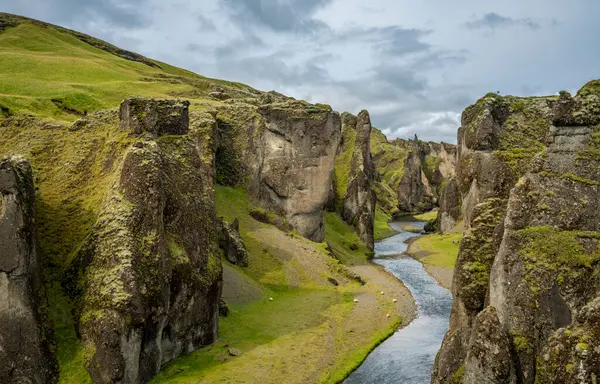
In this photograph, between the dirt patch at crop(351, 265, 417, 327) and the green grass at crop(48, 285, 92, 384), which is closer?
the green grass at crop(48, 285, 92, 384)

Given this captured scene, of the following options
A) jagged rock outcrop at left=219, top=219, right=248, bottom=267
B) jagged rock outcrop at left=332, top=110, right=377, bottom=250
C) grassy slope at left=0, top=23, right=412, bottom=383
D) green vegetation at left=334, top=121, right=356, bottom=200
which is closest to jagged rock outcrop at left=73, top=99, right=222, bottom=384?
grassy slope at left=0, top=23, right=412, bottom=383

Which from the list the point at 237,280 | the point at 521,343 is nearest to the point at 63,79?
the point at 237,280

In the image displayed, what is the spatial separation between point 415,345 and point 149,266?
2827 centimetres

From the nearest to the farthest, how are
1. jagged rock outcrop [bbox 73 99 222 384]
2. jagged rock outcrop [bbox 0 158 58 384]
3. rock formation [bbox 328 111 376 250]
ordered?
1. jagged rock outcrop [bbox 0 158 58 384]
2. jagged rock outcrop [bbox 73 99 222 384]
3. rock formation [bbox 328 111 376 250]

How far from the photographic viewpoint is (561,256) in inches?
791

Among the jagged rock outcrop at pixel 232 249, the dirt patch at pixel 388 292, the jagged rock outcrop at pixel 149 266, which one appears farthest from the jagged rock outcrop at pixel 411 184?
the jagged rock outcrop at pixel 149 266

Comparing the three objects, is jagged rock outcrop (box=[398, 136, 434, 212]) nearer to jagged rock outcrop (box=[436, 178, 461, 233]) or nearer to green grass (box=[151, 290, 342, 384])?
jagged rock outcrop (box=[436, 178, 461, 233])

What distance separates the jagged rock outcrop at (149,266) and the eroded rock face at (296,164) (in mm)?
41078

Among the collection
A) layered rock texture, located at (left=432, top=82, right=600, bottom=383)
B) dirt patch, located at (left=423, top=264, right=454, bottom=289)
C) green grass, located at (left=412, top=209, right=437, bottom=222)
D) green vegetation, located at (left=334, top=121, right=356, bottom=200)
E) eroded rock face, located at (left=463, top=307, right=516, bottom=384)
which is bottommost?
dirt patch, located at (left=423, top=264, right=454, bottom=289)

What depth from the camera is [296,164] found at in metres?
90.1

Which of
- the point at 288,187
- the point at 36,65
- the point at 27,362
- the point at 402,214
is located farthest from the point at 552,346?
the point at 402,214

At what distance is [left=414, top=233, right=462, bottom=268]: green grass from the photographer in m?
90.6

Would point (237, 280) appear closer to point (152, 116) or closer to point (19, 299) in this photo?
point (152, 116)

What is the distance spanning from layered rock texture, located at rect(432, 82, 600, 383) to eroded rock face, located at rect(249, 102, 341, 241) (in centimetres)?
6263
